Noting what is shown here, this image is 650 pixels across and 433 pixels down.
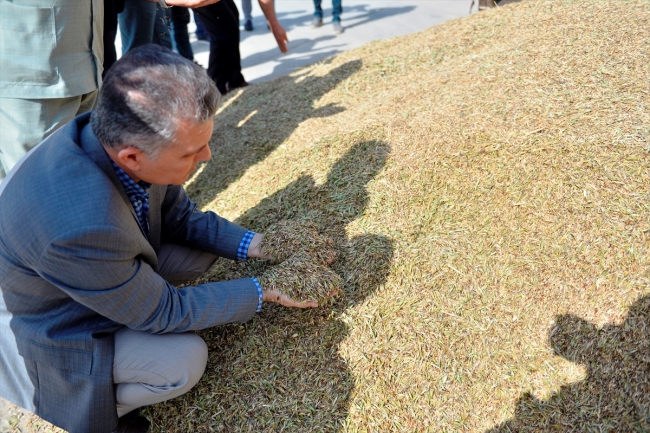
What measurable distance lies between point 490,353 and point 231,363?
109 cm

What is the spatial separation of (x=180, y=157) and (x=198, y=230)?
734mm

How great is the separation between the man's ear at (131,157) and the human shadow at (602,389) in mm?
1606

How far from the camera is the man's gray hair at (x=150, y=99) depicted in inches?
63.0

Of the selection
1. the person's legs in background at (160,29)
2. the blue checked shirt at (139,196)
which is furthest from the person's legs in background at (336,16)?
the blue checked shirt at (139,196)

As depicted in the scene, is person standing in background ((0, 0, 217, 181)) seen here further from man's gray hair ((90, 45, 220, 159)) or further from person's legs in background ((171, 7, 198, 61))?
person's legs in background ((171, 7, 198, 61))

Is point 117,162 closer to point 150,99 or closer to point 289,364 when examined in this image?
point 150,99

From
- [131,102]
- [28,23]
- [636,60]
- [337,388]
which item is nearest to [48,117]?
[28,23]

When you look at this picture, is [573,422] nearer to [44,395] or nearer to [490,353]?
[490,353]

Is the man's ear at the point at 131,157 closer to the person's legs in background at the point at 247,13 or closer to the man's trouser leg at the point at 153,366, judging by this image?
the man's trouser leg at the point at 153,366

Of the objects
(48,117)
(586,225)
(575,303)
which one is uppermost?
(48,117)

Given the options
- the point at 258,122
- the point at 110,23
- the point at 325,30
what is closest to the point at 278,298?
the point at 258,122

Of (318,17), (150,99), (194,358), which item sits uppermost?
(150,99)

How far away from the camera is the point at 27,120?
105 inches

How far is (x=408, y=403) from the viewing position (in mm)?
2100
